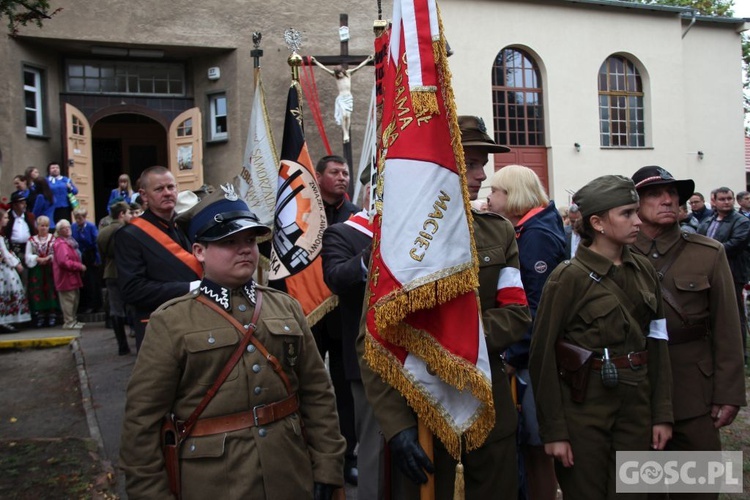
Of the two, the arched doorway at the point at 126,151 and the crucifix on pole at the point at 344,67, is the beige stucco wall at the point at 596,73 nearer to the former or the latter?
the crucifix on pole at the point at 344,67

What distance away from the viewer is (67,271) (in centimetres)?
1122

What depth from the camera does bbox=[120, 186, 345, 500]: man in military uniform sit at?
8.87 feet

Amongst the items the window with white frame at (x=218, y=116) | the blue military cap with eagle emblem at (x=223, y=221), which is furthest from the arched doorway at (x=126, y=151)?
the blue military cap with eagle emblem at (x=223, y=221)

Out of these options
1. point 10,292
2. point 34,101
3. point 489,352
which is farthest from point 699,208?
point 34,101

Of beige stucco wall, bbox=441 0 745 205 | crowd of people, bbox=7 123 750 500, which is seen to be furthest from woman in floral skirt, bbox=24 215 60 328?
beige stucco wall, bbox=441 0 745 205

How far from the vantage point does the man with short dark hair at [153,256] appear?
4.73m

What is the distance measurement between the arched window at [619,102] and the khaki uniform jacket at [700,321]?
18281 millimetres

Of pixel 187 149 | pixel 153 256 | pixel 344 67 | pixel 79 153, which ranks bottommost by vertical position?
pixel 153 256

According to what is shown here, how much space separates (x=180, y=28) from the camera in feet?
52.5

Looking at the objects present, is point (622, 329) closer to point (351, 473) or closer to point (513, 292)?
point (513, 292)

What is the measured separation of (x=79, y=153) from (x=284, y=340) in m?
14.4

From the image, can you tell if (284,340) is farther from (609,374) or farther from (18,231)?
(18,231)

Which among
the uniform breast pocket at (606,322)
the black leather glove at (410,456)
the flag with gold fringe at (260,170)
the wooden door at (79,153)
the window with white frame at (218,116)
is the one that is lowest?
the black leather glove at (410,456)

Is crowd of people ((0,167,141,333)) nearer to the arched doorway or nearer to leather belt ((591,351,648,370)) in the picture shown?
the arched doorway
